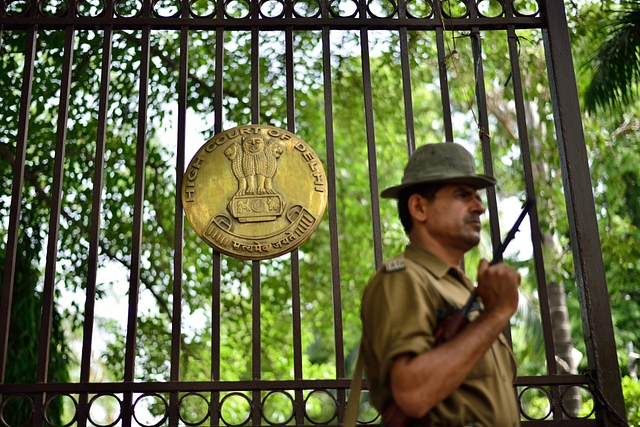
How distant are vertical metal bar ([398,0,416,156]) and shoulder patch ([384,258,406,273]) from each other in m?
1.79

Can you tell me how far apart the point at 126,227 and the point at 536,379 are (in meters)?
5.03

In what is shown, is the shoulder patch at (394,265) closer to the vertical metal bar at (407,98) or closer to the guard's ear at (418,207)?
the guard's ear at (418,207)

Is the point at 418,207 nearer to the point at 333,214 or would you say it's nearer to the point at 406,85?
the point at 333,214

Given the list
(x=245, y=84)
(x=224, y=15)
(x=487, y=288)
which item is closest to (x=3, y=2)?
(x=224, y=15)

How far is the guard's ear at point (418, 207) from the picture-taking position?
2851 mm

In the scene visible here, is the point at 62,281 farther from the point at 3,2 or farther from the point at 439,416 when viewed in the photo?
the point at 439,416

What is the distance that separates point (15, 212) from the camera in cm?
441

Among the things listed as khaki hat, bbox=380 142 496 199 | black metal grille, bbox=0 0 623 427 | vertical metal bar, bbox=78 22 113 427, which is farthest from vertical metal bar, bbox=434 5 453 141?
vertical metal bar, bbox=78 22 113 427

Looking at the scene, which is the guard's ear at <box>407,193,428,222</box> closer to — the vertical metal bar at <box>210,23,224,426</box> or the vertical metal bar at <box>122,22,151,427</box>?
the vertical metal bar at <box>210,23,224,426</box>

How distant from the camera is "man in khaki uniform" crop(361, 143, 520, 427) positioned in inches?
94.9

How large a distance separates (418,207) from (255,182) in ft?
5.55

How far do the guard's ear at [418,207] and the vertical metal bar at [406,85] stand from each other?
156 cm

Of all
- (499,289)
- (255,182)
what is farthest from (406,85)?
(499,289)

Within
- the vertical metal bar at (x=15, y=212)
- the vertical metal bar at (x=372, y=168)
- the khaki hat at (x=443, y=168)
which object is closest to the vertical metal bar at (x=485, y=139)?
the vertical metal bar at (x=372, y=168)
